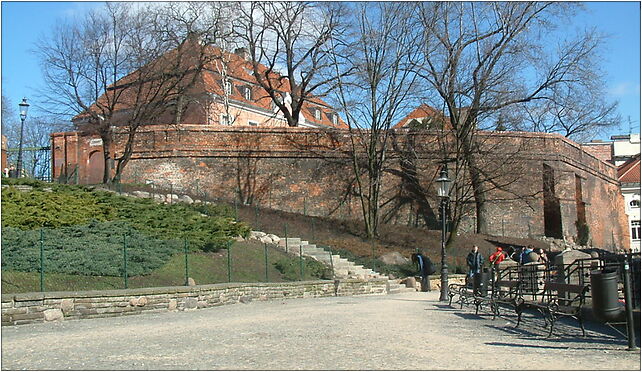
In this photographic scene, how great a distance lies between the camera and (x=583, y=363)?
333 inches

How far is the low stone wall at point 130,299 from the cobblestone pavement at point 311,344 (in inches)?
14.3

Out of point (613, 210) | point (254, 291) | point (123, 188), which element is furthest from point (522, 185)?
point (254, 291)

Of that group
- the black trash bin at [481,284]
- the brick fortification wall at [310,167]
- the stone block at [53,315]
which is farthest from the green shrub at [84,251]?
the brick fortification wall at [310,167]

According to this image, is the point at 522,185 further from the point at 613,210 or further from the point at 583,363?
the point at 583,363

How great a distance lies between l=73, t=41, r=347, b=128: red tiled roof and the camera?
3761cm

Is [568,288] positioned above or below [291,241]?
below

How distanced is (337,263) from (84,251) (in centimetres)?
1151

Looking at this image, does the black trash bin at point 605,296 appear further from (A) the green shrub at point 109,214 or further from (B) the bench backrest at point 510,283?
(A) the green shrub at point 109,214

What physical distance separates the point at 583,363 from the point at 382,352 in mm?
2441

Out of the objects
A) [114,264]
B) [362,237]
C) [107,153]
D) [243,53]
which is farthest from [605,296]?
[243,53]

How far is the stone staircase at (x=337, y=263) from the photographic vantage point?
26.1m

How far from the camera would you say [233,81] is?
52469 mm

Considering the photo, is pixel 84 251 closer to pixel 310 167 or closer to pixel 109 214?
pixel 109 214

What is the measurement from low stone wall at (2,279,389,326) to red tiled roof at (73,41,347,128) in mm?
16255
